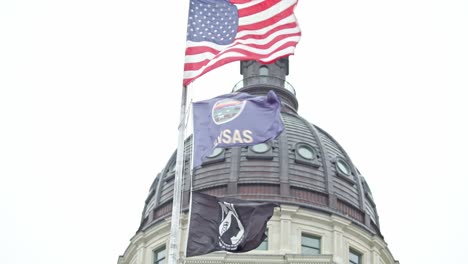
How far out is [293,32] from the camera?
90.8 feet

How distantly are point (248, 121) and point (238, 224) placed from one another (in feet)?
7.76

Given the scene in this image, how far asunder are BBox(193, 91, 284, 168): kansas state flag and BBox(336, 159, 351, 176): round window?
1258 inches

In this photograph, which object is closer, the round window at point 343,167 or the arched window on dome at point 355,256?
the arched window on dome at point 355,256

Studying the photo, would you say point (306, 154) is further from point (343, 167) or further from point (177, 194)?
point (177, 194)

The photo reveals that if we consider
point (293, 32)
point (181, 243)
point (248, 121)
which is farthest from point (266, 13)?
point (181, 243)

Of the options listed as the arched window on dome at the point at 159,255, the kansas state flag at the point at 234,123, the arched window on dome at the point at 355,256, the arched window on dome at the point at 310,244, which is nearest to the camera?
the kansas state flag at the point at 234,123

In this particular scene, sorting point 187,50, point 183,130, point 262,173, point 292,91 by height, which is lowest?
point 183,130

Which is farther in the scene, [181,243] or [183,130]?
[181,243]

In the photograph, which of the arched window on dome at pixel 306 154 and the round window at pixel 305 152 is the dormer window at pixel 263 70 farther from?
the round window at pixel 305 152

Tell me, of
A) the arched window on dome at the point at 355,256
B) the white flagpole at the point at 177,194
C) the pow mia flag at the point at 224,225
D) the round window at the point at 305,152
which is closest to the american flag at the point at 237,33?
the white flagpole at the point at 177,194

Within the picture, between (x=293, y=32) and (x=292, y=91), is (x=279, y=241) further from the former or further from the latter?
(x=293, y=32)

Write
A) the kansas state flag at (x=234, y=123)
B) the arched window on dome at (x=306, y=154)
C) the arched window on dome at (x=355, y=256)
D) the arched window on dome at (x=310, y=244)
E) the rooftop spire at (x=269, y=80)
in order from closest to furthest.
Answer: the kansas state flag at (x=234, y=123)
the arched window on dome at (x=310, y=244)
the arched window on dome at (x=355, y=256)
the arched window on dome at (x=306, y=154)
the rooftop spire at (x=269, y=80)

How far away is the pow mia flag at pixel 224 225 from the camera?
25891mm

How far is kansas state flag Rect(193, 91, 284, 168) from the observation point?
26.2 meters
